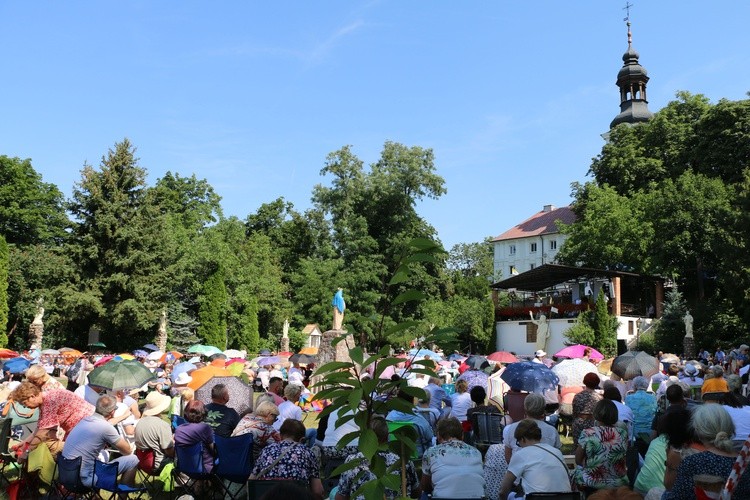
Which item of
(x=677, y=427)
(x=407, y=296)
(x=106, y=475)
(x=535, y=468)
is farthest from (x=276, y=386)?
(x=407, y=296)

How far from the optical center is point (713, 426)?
4434mm

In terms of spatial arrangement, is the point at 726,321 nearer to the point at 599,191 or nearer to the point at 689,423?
the point at 599,191

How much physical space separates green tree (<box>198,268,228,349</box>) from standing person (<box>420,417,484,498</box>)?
36.7 m

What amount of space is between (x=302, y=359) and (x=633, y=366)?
13.0 m

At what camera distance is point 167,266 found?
37094 millimetres

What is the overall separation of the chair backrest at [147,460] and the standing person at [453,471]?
3.75m

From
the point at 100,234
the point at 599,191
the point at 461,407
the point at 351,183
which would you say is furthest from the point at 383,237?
the point at 461,407

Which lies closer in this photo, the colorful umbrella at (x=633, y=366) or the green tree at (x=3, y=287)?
the colorful umbrella at (x=633, y=366)

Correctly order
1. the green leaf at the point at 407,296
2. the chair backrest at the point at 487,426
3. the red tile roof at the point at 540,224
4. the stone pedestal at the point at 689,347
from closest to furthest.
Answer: the green leaf at the point at 407,296 → the chair backrest at the point at 487,426 → the stone pedestal at the point at 689,347 → the red tile roof at the point at 540,224

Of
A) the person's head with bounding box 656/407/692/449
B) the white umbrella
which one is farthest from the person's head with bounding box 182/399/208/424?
the white umbrella

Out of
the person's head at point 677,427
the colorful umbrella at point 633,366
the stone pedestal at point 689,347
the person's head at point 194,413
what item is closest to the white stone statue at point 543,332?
the stone pedestal at point 689,347

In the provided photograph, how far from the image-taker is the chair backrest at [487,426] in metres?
8.66

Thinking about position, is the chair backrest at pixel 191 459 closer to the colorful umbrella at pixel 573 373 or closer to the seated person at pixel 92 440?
the seated person at pixel 92 440

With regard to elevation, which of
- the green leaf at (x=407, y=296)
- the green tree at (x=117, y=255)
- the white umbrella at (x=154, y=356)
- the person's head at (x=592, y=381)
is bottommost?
the white umbrella at (x=154, y=356)
